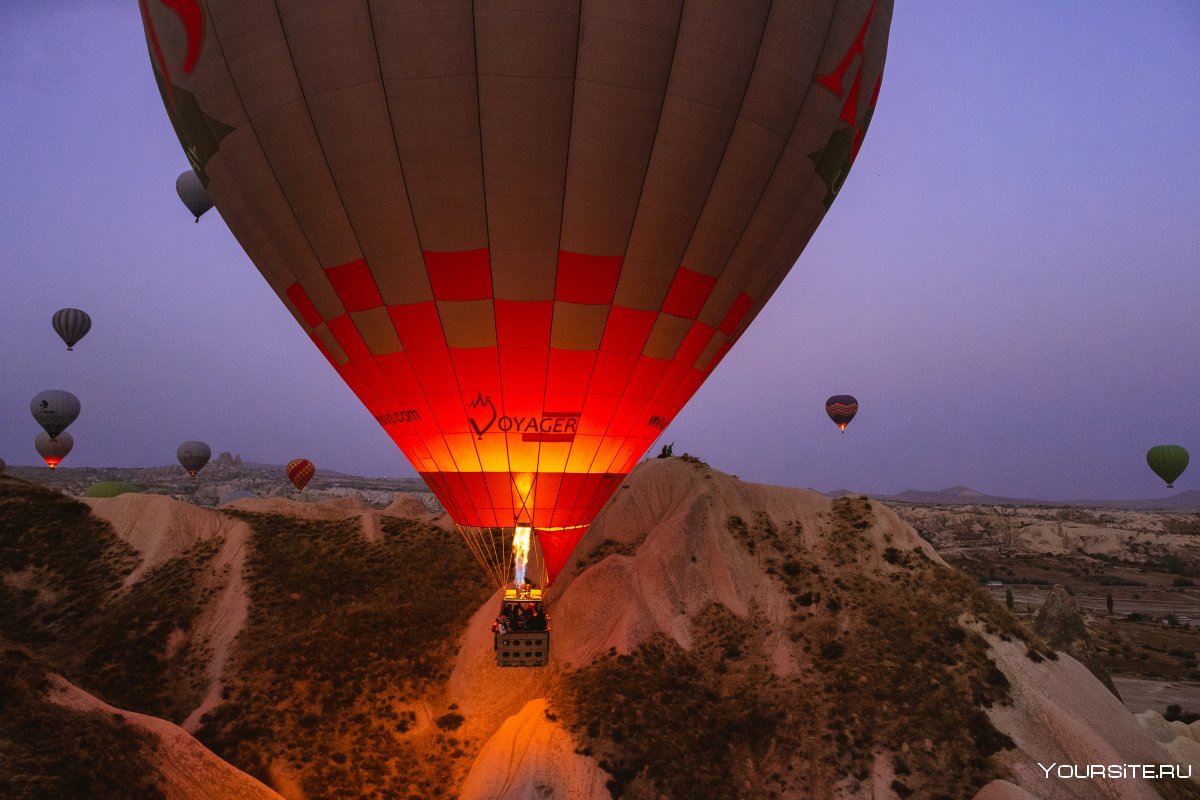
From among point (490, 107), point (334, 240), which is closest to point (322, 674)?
point (334, 240)

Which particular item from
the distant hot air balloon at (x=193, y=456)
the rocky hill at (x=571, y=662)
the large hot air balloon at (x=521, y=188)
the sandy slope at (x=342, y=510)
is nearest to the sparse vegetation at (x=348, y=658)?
the rocky hill at (x=571, y=662)

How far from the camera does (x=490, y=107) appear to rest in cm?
1177

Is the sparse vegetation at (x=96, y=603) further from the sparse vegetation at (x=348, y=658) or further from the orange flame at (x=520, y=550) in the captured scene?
the orange flame at (x=520, y=550)

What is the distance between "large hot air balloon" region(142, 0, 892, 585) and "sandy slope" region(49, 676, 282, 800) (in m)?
8.52

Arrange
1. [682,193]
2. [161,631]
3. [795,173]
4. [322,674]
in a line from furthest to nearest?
[161,631], [322,674], [795,173], [682,193]

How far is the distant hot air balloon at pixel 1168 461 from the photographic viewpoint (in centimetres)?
6231

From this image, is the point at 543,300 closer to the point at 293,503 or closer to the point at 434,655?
the point at 434,655

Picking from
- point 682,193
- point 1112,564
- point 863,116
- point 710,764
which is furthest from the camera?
point 1112,564

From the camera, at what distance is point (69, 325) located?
44.6 metres

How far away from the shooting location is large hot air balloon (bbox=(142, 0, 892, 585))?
11.6 m

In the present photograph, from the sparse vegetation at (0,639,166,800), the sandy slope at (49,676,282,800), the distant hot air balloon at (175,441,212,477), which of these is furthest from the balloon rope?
the distant hot air balloon at (175,441,212,477)

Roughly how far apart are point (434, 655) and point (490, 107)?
2078cm


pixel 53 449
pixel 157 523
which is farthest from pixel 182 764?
pixel 53 449

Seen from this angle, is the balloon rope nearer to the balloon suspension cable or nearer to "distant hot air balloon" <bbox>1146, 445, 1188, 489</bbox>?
the balloon suspension cable
